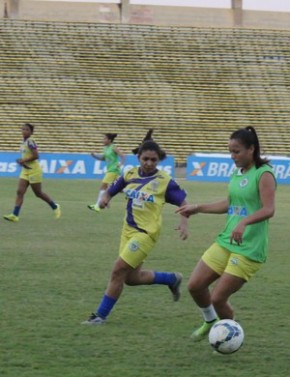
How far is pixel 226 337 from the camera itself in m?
7.39

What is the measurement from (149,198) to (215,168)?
28.6 m

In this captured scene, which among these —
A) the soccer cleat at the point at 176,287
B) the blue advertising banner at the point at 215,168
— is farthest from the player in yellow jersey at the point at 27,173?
the blue advertising banner at the point at 215,168

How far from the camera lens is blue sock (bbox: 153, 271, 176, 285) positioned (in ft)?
31.4

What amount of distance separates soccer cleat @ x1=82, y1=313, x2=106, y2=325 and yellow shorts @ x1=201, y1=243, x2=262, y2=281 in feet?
5.19

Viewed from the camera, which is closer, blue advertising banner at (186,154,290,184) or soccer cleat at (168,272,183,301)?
soccer cleat at (168,272,183,301)

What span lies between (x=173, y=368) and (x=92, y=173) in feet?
96.5

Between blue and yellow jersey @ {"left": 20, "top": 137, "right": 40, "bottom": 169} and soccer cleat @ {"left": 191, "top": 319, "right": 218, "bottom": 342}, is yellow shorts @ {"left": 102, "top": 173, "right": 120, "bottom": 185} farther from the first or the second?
soccer cleat @ {"left": 191, "top": 319, "right": 218, "bottom": 342}

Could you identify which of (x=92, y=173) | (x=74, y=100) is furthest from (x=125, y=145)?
(x=92, y=173)

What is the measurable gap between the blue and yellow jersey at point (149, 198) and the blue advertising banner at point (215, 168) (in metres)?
28.1

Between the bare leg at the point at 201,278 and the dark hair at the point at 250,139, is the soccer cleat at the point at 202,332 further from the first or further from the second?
the dark hair at the point at 250,139

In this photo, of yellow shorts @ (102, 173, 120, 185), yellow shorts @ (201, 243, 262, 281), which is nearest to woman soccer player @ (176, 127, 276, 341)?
yellow shorts @ (201, 243, 262, 281)

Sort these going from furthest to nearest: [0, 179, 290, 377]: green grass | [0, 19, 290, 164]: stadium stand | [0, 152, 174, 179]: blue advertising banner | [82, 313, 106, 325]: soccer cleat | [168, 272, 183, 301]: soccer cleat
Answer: [0, 19, 290, 164]: stadium stand
[0, 152, 174, 179]: blue advertising banner
[168, 272, 183, 301]: soccer cleat
[82, 313, 106, 325]: soccer cleat
[0, 179, 290, 377]: green grass

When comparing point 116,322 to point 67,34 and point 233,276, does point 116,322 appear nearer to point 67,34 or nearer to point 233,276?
point 233,276

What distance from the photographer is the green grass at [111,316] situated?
7219mm
